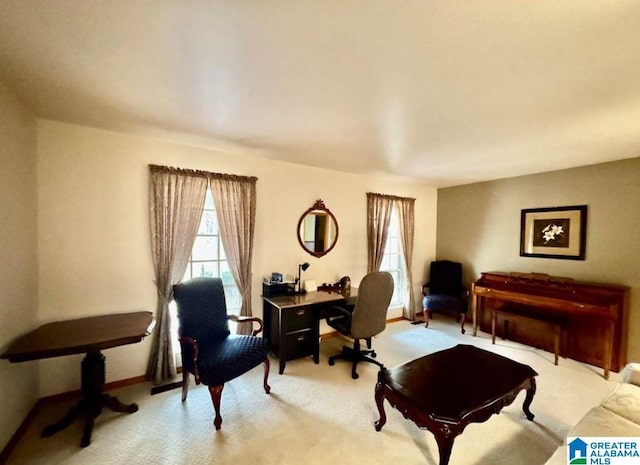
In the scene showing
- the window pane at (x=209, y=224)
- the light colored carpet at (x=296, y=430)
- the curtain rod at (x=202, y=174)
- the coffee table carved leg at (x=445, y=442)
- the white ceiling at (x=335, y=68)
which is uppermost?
the white ceiling at (x=335, y=68)

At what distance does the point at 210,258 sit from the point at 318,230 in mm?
1488

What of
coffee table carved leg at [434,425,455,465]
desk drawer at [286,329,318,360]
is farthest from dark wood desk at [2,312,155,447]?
coffee table carved leg at [434,425,455,465]

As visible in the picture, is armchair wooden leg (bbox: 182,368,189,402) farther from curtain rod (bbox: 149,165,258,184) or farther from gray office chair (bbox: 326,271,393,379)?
curtain rod (bbox: 149,165,258,184)

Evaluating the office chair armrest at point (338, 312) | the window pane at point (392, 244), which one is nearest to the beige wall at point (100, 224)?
the office chair armrest at point (338, 312)

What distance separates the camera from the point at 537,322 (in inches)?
133

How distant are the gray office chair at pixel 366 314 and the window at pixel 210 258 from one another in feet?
3.97

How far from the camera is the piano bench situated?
3178 mm

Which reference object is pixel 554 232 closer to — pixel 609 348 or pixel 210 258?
pixel 609 348

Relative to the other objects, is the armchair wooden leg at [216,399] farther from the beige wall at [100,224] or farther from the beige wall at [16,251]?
the beige wall at [16,251]

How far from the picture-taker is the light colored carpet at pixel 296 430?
1.79m

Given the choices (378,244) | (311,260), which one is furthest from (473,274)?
(311,260)

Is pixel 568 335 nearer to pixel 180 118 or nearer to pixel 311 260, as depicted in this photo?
pixel 311 260

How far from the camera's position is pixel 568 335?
3357 millimetres

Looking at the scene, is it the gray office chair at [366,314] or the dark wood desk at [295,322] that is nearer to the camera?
the gray office chair at [366,314]
